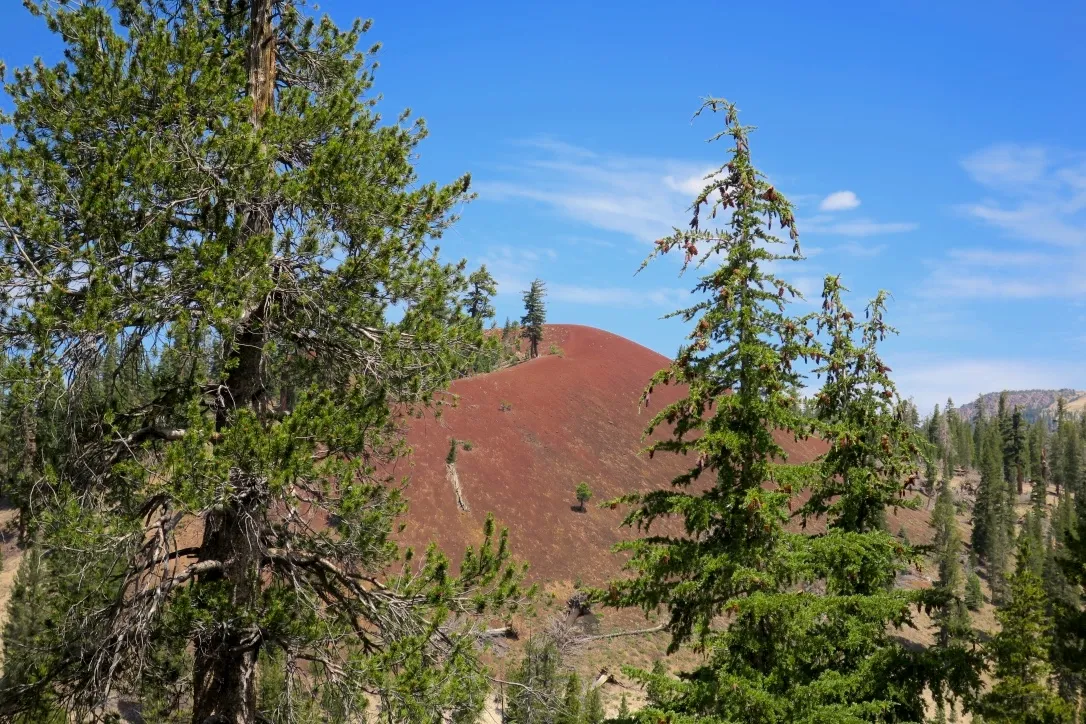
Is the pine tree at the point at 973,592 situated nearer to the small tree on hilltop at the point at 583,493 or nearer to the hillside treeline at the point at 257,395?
the small tree on hilltop at the point at 583,493

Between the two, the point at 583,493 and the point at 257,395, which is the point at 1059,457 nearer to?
the point at 583,493

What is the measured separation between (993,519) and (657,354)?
48845 mm

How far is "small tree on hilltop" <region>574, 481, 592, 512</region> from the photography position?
203ft

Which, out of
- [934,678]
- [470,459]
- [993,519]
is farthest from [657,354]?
[934,678]

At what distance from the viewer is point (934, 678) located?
11.5m

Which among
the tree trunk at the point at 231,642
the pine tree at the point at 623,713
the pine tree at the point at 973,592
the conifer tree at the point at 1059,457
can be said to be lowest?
the pine tree at the point at 973,592

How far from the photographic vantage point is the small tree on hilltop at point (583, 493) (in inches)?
2438

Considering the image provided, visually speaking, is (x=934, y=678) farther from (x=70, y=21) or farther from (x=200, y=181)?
(x=70, y=21)

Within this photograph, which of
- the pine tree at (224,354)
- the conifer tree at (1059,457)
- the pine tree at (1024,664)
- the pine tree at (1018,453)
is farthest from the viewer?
the conifer tree at (1059,457)

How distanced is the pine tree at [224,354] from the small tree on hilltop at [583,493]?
179 ft

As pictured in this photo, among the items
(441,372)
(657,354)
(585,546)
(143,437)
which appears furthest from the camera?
(657,354)

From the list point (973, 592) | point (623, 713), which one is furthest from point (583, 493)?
point (623, 713)

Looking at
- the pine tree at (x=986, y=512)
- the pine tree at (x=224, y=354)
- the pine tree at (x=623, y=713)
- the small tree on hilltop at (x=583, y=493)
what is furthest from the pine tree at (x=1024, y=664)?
the pine tree at (x=986, y=512)

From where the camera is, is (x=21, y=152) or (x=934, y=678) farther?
(x=934, y=678)
